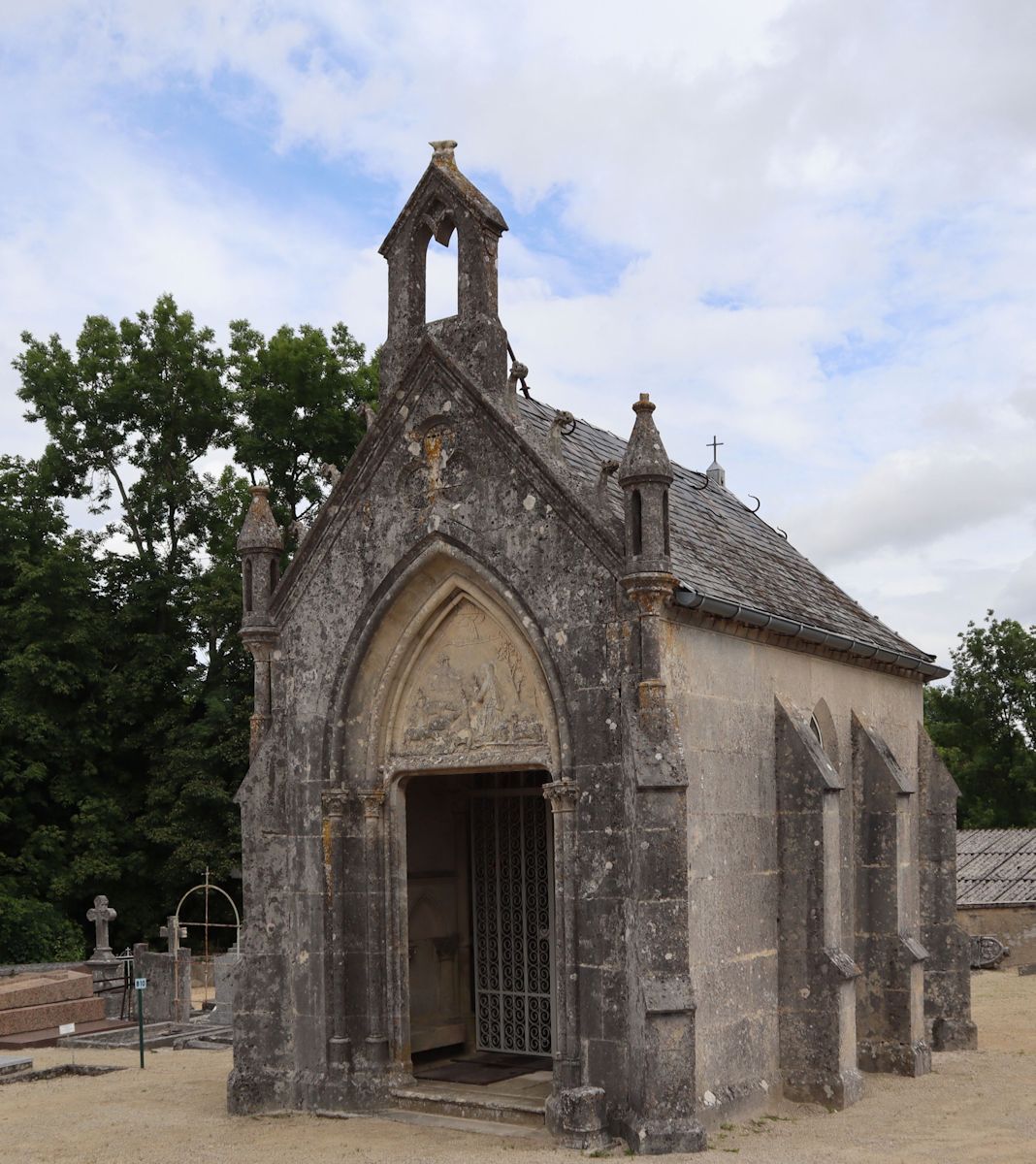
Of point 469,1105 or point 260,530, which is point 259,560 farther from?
point 469,1105

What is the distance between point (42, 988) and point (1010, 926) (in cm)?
1720

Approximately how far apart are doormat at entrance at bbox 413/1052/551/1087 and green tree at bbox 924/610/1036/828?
27553mm

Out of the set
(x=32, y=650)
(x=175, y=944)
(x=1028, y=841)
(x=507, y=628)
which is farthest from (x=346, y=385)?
(x=507, y=628)

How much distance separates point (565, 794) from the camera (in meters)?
11.2

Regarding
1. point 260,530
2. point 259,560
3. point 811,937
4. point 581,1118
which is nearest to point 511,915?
point 811,937

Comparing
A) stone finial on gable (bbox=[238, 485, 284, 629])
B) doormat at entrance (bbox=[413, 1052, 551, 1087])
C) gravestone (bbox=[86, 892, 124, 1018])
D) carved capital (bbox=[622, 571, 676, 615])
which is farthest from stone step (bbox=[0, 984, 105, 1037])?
carved capital (bbox=[622, 571, 676, 615])

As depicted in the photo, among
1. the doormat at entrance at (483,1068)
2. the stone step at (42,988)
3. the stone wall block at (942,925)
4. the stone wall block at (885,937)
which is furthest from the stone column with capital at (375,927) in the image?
the stone step at (42,988)

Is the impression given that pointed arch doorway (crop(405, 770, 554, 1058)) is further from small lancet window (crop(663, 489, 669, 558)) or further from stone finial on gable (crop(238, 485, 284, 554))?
small lancet window (crop(663, 489, 669, 558))

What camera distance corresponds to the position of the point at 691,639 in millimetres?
11562

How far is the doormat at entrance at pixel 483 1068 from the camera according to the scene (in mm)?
12977

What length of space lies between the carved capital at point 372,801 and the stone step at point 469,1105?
2397 mm

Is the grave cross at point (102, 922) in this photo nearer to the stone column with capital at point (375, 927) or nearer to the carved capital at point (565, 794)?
the stone column with capital at point (375, 927)

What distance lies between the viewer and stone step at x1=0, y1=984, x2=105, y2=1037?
722 inches

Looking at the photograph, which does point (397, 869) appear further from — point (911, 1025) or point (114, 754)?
point (114, 754)
